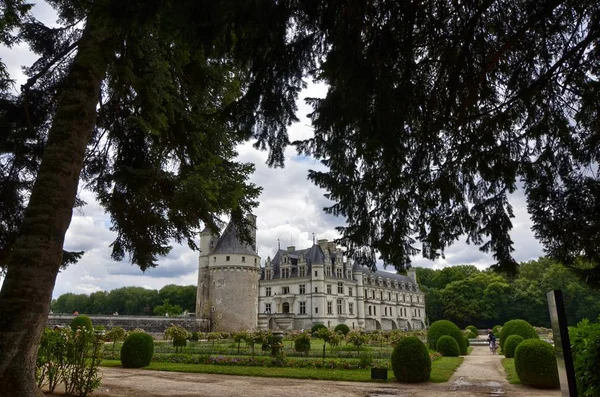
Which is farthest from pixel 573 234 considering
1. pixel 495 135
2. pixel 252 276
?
pixel 252 276

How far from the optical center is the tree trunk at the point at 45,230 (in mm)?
5020

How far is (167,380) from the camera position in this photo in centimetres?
1067

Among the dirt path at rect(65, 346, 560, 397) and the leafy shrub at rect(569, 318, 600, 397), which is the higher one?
the leafy shrub at rect(569, 318, 600, 397)

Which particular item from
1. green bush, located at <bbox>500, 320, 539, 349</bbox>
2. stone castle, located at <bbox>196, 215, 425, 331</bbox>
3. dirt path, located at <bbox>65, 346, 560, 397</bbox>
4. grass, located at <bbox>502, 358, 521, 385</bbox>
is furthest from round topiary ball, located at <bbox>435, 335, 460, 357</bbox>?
stone castle, located at <bbox>196, 215, 425, 331</bbox>

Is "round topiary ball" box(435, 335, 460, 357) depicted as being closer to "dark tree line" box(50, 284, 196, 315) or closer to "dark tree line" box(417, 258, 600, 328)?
"dark tree line" box(417, 258, 600, 328)

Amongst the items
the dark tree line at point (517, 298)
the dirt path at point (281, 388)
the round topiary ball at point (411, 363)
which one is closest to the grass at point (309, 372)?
the round topiary ball at point (411, 363)

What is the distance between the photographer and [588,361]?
4.32m

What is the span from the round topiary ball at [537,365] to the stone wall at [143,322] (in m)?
26.1

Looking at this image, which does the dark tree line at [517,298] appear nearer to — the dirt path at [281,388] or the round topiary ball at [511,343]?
the round topiary ball at [511,343]

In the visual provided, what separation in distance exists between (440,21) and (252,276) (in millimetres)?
34356

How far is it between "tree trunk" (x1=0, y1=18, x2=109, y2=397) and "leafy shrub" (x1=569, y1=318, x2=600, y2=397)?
19.9 feet

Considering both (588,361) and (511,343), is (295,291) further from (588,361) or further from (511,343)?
(588,361)

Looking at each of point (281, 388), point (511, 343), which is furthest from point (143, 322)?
point (281, 388)

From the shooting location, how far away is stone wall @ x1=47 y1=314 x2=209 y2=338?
28.8m
